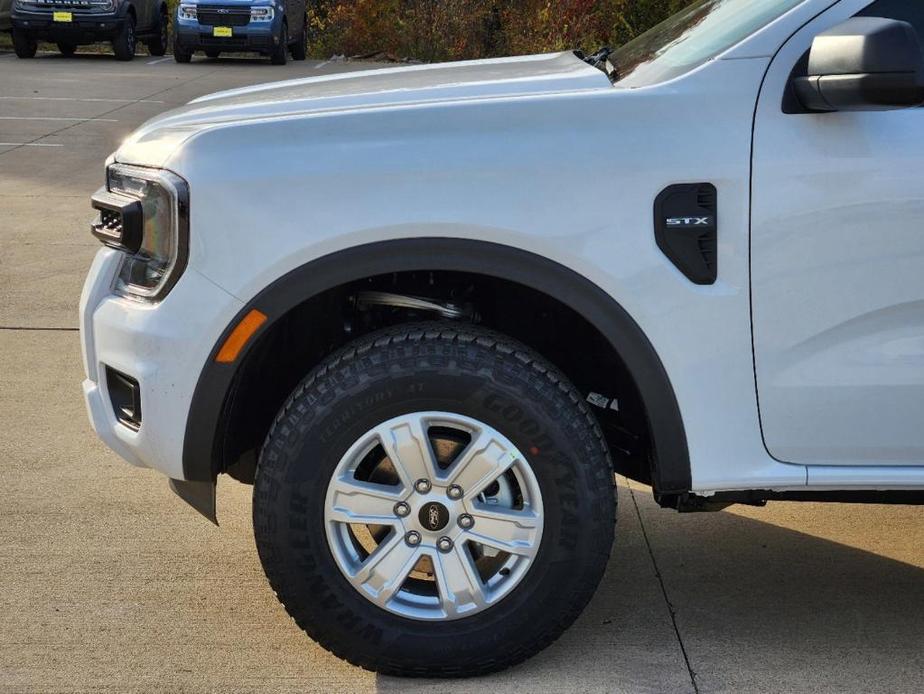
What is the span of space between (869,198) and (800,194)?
15 centimetres

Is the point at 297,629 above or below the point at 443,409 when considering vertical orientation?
below

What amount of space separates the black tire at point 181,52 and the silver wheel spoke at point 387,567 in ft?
64.5

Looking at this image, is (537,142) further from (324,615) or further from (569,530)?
(324,615)

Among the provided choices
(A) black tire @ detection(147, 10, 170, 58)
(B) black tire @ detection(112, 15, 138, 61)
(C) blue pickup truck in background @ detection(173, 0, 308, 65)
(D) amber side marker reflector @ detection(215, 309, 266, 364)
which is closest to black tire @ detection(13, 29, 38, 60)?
(B) black tire @ detection(112, 15, 138, 61)

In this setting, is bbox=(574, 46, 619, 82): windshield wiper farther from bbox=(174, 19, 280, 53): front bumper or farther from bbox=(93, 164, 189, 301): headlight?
bbox=(174, 19, 280, 53): front bumper

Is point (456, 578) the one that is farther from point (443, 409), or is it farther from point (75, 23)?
point (75, 23)

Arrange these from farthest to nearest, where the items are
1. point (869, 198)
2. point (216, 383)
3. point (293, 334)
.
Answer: point (293, 334) → point (216, 383) → point (869, 198)

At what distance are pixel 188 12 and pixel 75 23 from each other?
177cm

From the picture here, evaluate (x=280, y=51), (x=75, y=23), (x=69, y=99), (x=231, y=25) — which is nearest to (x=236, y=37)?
(x=231, y=25)

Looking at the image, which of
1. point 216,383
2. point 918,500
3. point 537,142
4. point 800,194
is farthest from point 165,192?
point 918,500

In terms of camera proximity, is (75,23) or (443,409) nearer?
(443,409)

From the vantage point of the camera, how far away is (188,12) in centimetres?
2125

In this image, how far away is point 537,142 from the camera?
2930mm

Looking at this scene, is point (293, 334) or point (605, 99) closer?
point (605, 99)
